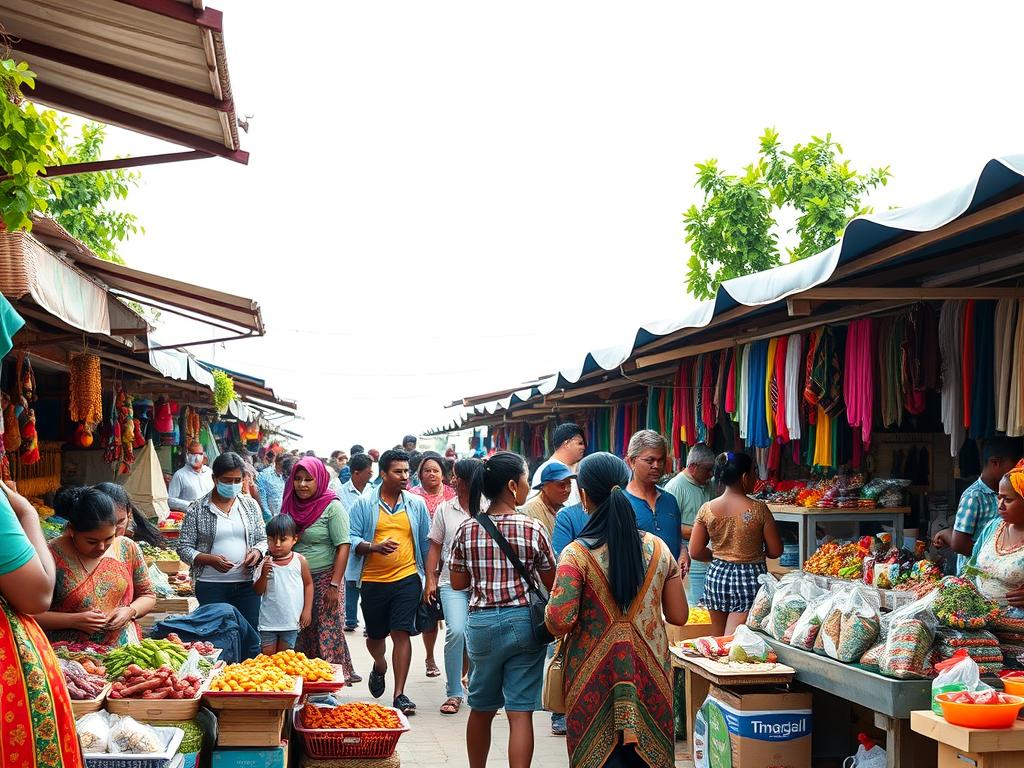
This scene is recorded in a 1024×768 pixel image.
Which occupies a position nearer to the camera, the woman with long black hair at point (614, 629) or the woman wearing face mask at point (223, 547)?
the woman with long black hair at point (614, 629)

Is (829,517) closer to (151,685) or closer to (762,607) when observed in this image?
(762,607)

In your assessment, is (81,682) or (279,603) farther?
(279,603)

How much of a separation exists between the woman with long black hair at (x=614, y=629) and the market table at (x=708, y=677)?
1.09 meters

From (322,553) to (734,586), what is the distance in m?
2.91

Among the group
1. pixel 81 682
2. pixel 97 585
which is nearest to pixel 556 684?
pixel 81 682

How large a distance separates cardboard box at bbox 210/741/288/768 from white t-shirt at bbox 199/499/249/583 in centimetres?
210

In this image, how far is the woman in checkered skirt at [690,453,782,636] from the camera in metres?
7.11

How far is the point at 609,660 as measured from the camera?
465 cm

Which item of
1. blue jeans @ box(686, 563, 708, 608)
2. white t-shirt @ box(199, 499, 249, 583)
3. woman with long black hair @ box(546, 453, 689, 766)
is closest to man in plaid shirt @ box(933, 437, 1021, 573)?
blue jeans @ box(686, 563, 708, 608)

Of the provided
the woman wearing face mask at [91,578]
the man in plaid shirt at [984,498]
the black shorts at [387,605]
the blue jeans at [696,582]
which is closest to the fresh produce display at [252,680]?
the woman wearing face mask at [91,578]

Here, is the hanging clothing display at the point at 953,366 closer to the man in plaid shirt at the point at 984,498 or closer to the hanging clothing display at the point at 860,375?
the man in plaid shirt at the point at 984,498

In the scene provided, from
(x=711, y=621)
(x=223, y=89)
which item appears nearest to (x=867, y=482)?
(x=711, y=621)

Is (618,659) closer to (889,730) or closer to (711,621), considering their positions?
(889,730)

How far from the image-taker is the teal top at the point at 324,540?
7.58 metres
